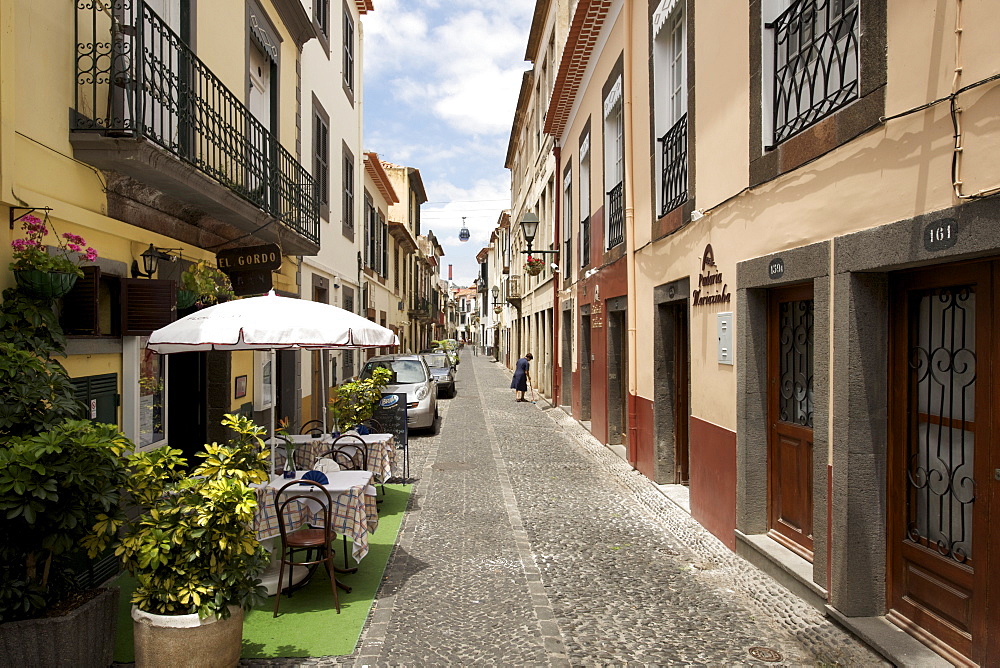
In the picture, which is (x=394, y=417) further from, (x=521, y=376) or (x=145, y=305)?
(x=521, y=376)

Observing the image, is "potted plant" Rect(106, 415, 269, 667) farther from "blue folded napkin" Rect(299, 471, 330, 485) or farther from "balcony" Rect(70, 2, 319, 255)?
"balcony" Rect(70, 2, 319, 255)

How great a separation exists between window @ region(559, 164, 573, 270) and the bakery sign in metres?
8.69

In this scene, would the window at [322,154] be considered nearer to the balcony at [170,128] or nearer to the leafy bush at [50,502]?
the balcony at [170,128]

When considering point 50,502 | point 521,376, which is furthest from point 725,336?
point 521,376

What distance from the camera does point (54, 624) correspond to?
3.41 m

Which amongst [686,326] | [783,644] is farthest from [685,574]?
[686,326]

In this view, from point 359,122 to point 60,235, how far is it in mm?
13751

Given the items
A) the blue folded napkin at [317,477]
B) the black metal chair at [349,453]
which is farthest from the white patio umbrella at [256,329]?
the black metal chair at [349,453]

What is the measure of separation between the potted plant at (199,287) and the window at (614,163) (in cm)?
592

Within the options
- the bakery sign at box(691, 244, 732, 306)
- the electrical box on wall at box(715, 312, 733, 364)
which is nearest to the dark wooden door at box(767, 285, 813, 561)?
the electrical box on wall at box(715, 312, 733, 364)

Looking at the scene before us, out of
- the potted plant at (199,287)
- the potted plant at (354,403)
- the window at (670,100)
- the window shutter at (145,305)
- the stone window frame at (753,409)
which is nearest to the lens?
the stone window frame at (753,409)

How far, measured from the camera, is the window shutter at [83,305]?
473 cm

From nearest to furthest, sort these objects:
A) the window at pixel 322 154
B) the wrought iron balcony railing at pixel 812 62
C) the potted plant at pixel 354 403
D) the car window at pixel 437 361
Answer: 1. the wrought iron balcony railing at pixel 812 62
2. the potted plant at pixel 354 403
3. the window at pixel 322 154
4. the car window at pixel 437 361

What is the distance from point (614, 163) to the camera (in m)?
11.2
